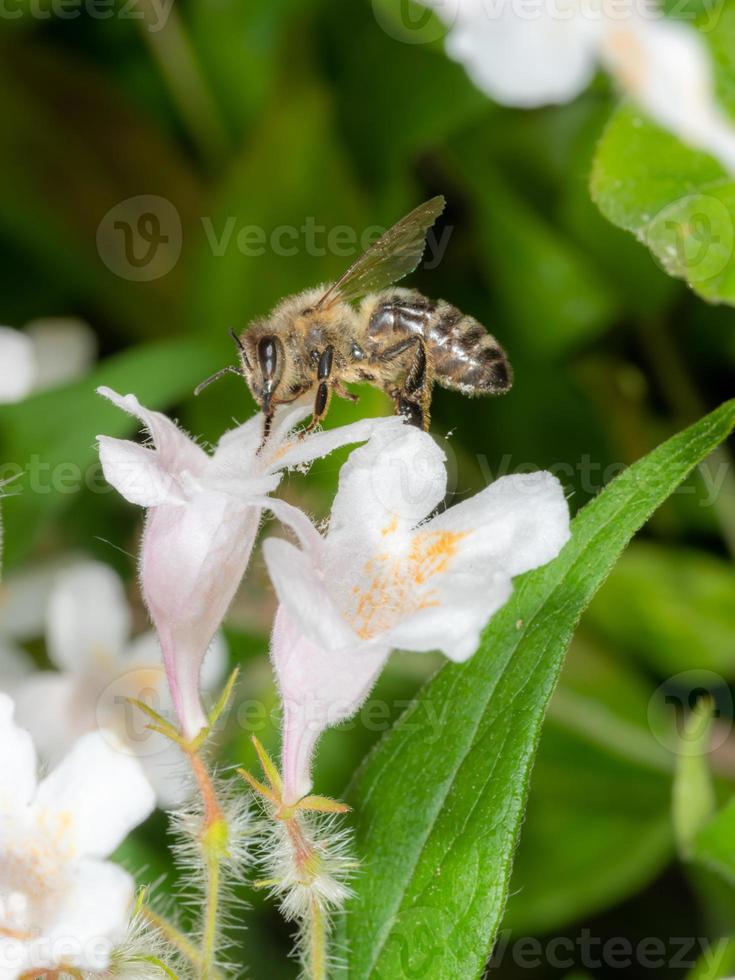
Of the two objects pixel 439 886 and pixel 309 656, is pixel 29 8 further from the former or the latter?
pixel 439 886

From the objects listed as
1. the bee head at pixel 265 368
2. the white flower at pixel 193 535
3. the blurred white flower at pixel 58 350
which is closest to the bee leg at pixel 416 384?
the bee head at pixel 265 368

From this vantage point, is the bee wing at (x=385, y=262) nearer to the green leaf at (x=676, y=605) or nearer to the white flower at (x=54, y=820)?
the white flower at (x=54, y=820)

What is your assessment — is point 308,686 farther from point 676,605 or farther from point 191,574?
point 676,605

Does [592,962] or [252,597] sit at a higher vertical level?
[252,597]

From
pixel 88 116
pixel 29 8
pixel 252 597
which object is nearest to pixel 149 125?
pixel 88 116

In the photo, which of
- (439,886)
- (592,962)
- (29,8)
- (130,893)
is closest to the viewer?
(130,893)
